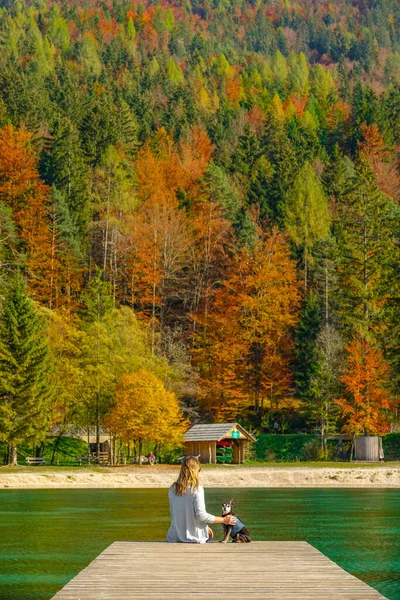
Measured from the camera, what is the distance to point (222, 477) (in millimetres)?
65438

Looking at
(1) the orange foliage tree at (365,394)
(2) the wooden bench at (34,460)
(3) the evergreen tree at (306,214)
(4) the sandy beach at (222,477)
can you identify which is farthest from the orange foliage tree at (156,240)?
(4) the sandy beach at (222,477)

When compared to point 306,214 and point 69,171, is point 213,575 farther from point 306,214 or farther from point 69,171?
point 69,171

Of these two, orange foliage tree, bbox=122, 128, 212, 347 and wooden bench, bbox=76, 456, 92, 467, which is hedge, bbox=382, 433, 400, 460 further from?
wooden bench, bbox=76, 456, 92, 467

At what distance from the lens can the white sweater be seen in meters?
16.6

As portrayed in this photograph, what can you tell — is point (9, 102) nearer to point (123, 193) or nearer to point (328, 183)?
point (123, 193)

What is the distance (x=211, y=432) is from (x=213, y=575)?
202ft

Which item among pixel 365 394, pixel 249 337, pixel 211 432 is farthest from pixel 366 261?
pixel 211 432

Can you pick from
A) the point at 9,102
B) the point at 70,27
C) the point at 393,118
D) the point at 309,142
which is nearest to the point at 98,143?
the point at 9,102

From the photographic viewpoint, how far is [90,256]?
106250 millimetres

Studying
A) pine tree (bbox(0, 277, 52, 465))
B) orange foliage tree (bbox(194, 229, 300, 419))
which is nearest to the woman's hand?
pine tree (bbox(0, 277, 52, 465))

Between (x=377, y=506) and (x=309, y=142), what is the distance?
9967cm

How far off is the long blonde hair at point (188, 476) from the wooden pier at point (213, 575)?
3.22ft

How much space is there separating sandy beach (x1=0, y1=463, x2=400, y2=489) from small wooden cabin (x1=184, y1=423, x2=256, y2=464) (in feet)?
22.1

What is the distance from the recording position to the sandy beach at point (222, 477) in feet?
208
